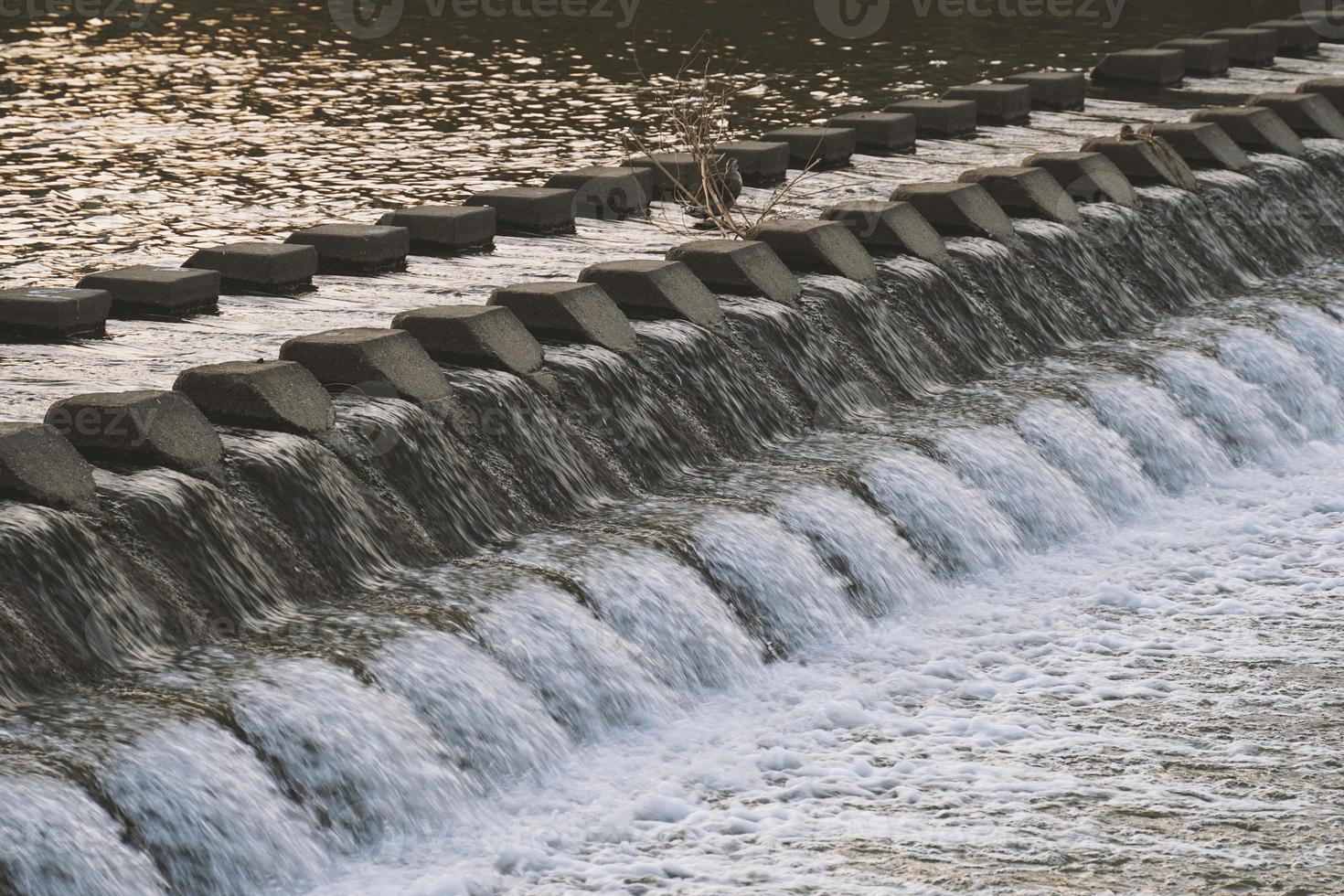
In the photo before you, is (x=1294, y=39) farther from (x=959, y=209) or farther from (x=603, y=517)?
(x=603, y=517)

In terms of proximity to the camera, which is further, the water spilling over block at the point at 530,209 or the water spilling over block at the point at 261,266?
the water spilling over block at the point at 530,209

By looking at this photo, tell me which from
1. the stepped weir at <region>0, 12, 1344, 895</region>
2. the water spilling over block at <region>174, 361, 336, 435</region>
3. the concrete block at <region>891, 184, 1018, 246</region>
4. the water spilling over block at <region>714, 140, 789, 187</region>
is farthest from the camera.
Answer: the water spilling over block at <region>714, 140, 789, 187</region>

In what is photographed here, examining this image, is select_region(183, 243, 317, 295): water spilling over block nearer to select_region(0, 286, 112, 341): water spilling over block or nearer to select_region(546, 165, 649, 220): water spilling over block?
select_region(0, 286, 112, 341): water spilling over block

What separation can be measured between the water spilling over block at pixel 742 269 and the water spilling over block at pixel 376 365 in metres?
2.36

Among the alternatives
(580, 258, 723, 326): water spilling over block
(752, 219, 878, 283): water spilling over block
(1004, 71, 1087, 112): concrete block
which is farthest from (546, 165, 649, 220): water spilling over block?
(1004, 71, 1087, 112): concrete block

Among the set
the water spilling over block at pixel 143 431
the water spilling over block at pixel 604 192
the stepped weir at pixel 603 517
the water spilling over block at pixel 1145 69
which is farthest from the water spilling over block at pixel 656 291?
the water spilling over block at pixel 1145 69

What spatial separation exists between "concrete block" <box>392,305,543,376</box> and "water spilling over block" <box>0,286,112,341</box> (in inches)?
53.1

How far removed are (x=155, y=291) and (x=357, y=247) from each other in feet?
4.56

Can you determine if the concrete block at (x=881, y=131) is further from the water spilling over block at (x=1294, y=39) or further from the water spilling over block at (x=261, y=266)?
the water spilling over block at (x=1294, y=39)

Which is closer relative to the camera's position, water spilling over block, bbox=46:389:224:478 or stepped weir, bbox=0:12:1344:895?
stepped weir, bbox=0:12:1344:895

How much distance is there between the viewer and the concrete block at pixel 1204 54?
65.9 ft

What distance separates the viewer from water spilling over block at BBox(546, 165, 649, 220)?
1280cm

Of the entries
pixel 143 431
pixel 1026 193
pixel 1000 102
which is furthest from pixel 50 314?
pixel 1000 102

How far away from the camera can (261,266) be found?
10359 millimetres
